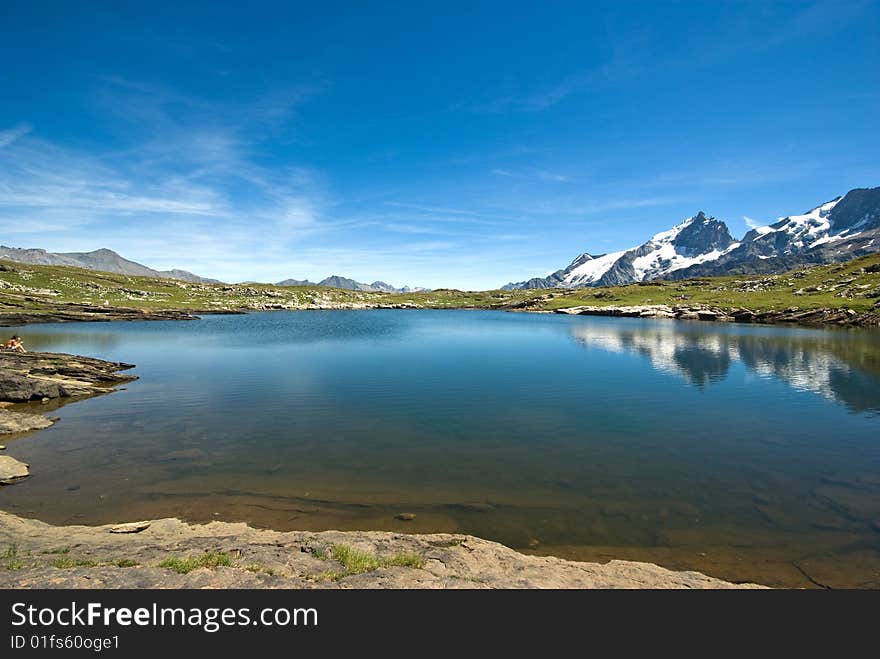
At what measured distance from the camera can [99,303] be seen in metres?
149

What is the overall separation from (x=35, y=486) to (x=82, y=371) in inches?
1260

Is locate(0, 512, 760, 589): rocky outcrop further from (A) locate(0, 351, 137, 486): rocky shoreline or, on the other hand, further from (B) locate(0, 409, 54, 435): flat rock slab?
(B) locate(0, 409, 54, 435): flat rock slab

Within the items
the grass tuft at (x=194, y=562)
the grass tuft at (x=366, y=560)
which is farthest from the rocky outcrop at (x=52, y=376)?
the grass tuft at (x=366, y=560)

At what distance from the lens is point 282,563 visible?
13.3 meters

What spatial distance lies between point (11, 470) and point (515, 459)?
28121 millimetres

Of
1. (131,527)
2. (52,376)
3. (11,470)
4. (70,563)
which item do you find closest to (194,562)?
(70,563)

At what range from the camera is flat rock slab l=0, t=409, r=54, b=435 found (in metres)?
29.7

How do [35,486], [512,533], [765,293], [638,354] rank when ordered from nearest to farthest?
[512,533] → [35,486] → [638,354] → [765,293]

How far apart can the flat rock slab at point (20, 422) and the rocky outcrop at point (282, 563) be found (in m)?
17.8

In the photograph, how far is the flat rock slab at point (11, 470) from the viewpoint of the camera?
2211 cm

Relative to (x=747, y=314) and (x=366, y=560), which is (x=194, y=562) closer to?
(x=366, y=560)
